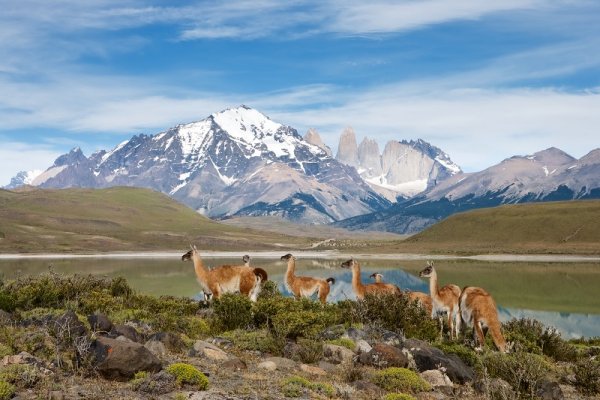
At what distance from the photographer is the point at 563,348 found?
68.6ft

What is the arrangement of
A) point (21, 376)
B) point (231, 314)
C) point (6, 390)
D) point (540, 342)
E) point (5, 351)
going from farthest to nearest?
1. point (540, 342)
2. point (231, 314)
3. point (5, 351)
4. point (21, 376)
5. point (6, 390)

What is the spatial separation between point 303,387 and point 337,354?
3930 mm

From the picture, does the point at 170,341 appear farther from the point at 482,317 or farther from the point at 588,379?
the point at 588,379

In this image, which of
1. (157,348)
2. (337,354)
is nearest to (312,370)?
(337,354)

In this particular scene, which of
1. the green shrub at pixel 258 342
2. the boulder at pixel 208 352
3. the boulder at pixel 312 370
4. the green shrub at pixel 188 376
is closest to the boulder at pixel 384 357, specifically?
the boulder at pixel 312 370

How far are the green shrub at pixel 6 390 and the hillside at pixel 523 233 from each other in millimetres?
141566

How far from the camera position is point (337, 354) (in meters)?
16.8

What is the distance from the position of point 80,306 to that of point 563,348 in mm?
17905

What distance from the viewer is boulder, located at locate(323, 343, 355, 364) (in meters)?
16.4

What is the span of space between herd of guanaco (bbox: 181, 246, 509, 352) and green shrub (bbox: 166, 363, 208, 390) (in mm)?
9312

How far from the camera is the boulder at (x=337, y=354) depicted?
53.8 ft

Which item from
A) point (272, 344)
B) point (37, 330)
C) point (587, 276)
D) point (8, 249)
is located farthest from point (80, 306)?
point (8, 249)

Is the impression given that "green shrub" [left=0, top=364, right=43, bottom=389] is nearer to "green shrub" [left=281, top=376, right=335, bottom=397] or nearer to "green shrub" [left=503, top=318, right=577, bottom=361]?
"green shrub" [left=281, top=376, right=335, bottom=397]

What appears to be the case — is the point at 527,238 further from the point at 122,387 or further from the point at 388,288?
the point at 122,387
